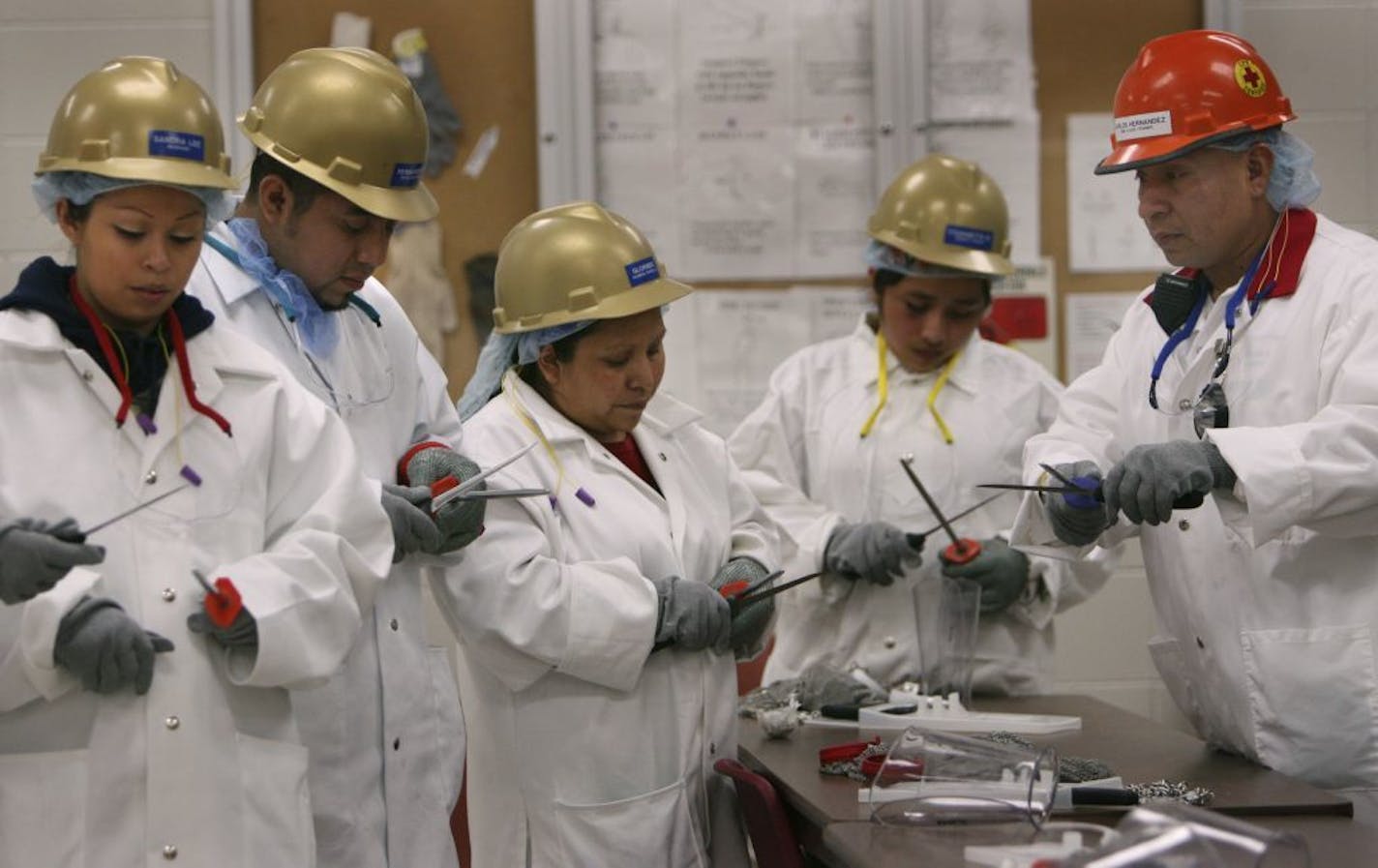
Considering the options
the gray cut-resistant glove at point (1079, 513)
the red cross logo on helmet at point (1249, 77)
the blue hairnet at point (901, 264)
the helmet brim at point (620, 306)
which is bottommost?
the gray cut-resistant glove at point (1079, 513)

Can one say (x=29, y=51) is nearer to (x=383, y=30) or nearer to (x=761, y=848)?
(x=383, y=30)

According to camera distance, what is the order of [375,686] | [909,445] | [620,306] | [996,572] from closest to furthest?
[375,686] → [620,306] → [996,572] → [909,445]

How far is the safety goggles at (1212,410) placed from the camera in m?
2.58

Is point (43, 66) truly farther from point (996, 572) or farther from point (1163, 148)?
point (1163, 148)

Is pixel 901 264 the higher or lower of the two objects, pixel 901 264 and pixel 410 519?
the higher

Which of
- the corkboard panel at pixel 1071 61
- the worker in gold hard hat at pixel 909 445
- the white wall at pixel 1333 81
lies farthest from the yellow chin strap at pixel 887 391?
the white wall at pixel 1333 81

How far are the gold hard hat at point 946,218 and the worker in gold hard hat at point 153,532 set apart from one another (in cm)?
173

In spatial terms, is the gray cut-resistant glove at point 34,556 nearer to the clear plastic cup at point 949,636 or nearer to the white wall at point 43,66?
the clear plastic cup at point 949,636

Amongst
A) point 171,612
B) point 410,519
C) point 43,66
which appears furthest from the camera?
point 43,66

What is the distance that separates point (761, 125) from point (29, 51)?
6.12ft

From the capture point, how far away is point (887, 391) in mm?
3514

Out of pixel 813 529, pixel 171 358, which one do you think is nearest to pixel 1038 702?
pixel 813 529

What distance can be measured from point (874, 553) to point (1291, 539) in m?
0.90

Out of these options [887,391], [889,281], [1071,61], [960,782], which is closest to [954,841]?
[960,782]
